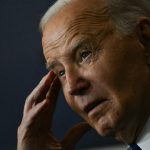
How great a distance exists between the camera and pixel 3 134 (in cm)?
241

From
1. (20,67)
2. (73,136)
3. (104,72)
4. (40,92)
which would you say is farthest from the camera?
(20,67)

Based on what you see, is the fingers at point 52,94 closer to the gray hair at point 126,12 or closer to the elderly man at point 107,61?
the elderly man at point 107,61

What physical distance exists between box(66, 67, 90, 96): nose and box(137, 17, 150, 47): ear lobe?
260mm

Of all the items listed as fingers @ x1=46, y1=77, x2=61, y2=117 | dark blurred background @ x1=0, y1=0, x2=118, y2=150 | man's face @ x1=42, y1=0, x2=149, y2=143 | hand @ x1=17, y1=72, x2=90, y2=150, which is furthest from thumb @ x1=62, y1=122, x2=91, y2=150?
man's face @ x1=42, y1=0, x2=149, y2=143

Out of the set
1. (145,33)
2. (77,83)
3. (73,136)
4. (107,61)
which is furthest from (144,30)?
(73,136)

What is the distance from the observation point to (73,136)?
2031 mm

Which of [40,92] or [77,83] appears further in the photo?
[40,92]

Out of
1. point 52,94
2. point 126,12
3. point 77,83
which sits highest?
point 126,12

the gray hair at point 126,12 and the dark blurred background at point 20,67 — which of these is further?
the dark blurred background at point 20,67

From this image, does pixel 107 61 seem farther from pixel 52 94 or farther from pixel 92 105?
pixel 52 94

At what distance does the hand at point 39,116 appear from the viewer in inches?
73.5

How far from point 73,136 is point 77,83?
0.54 metres

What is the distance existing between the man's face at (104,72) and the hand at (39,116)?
0.87ft

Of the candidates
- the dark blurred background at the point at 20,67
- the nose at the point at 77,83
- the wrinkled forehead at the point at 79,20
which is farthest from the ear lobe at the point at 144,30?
the dark blurred background at the point at 20,67
